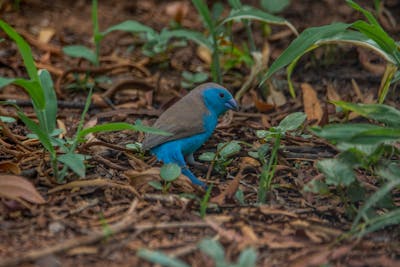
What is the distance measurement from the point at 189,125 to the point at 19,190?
1156 mm

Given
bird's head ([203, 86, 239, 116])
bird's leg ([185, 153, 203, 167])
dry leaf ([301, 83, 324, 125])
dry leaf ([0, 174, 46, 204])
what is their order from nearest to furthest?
dry leaf ([0, 174, 46, 204]) → bird's leg ([185, 153, 203, 167]) → bird's head ([203, 86, 239, 116]) → dry leaf ([301, 83, 324, 125])

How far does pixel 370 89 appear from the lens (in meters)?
5.02

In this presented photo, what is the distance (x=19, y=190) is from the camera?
319 centimetres

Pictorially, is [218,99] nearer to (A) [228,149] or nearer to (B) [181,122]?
(B) [181,122]

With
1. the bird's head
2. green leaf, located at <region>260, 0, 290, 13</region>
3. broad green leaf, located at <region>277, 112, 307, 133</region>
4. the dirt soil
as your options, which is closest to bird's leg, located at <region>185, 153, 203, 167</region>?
the dirt soil

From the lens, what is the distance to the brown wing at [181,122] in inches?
151

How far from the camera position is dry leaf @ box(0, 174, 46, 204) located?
3174 millimetres

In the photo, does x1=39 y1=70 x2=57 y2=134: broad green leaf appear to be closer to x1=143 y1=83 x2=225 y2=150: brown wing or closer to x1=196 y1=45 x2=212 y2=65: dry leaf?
x1=143 y1=83 x2=225 y2=150: brown wing

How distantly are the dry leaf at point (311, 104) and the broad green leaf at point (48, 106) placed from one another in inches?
70.0

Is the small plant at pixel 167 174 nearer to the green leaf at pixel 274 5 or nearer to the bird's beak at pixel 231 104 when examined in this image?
the bird's beak at pixel 231 104

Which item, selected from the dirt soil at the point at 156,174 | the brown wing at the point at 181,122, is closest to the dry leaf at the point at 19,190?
the dirt soil at the point at 156,174

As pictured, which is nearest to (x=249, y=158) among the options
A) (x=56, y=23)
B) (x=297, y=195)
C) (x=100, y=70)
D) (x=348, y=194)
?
(x=297, y=195)

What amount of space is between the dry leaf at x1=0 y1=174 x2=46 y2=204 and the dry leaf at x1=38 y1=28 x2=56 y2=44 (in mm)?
2630

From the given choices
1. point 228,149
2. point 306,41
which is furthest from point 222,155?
point 306,41
